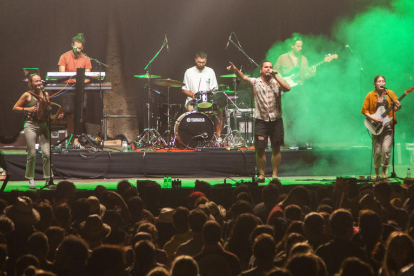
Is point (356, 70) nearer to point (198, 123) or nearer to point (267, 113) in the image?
point (198, 123)

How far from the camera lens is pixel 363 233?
3.75 metres

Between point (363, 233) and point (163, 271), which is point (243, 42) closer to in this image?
point (363, 233)

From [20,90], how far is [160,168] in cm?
542

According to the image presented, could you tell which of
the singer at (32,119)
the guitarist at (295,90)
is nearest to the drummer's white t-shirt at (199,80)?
the guitarist at (295,90)

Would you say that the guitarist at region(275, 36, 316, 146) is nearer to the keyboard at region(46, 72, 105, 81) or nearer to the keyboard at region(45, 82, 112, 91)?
the keyboard at region(45, 82, 112, 91)

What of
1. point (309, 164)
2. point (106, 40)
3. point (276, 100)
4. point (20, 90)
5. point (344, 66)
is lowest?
point (309, 164)

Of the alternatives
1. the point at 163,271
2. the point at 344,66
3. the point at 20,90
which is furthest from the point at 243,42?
the point at 163,271

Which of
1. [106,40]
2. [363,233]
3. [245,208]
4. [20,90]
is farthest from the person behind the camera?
[106,40]

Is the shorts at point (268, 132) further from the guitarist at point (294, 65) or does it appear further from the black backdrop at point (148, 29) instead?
the black backdrop at point (148, 29)

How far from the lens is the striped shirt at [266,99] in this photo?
783cm

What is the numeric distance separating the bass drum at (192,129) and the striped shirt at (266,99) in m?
2.40

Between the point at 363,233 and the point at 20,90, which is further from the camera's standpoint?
the point at 20,90

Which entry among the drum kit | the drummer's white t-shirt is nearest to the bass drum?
the drum kit

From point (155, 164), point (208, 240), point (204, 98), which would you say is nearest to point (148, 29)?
point (204, 98)
